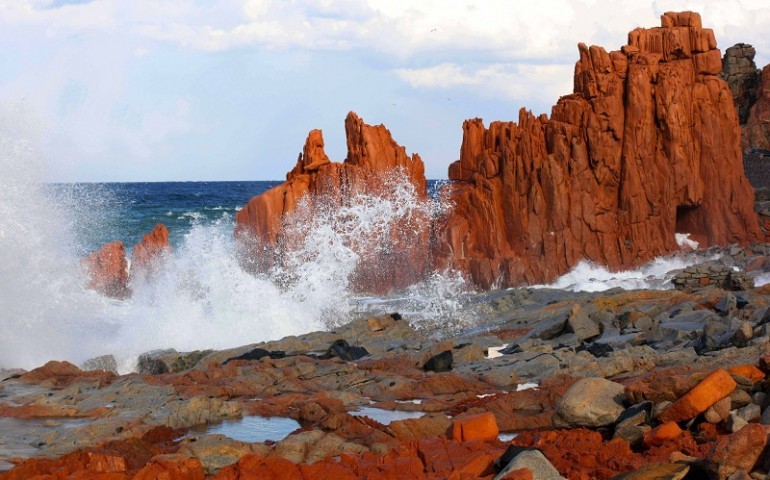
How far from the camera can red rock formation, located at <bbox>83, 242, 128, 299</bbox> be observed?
28109mm

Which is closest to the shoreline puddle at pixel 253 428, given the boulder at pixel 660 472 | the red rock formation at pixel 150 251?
the boulder at pixel 660 472

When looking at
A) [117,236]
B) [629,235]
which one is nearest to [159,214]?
[117,236]

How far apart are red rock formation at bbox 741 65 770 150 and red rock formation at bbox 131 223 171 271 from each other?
27928 mm

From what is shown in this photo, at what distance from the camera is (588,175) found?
27953mm

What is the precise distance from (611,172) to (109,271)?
1586 centimetres

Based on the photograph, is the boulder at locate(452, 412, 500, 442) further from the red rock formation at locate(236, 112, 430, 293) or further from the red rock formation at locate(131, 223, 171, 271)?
the red rock formation at locate(131, 223, 171, 271)

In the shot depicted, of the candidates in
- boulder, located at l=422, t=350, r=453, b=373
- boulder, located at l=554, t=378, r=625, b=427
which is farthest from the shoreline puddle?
boulder, located at l=422, t=350, r=453, b=373

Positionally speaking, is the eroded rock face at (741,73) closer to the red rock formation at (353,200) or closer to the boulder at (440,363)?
the red rock formation at (353,200)

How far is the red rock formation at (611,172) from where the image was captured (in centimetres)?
2728

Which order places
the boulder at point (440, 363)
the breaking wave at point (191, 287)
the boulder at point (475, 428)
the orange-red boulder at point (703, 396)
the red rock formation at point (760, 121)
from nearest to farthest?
the orange-red boulder at point (703, 396)
the boulder at point (475, 428)
the boulder at point (440, 363)
the breaking wave at point (191, 287)
the red rock formation at point (760, 121)

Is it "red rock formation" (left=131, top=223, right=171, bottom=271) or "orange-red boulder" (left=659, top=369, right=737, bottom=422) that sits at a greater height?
"red rock formation" (left=131, top=223, right=171, bottom=271)

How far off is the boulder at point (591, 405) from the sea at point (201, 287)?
32.8 feet

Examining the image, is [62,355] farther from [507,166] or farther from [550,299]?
[507,166]

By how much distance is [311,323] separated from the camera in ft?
72.4
